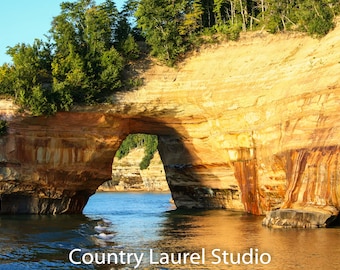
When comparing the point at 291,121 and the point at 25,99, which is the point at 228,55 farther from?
the point at 25,99

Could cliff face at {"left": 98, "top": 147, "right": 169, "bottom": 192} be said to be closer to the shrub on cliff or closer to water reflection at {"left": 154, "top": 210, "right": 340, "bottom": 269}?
the shrub on cliff

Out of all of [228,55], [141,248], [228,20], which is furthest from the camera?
[228,20]

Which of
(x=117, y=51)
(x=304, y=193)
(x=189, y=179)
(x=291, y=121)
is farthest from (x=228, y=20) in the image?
(x=304, y=193)

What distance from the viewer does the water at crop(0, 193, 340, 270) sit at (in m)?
16.7

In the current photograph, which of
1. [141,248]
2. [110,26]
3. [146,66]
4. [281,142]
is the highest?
[110,26]

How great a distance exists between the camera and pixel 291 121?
28.8m

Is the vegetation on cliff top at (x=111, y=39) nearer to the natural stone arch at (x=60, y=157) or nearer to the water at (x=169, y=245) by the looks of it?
the natural stone arch at (x=60, y=157)

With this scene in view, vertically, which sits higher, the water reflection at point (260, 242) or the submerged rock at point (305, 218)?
the submerged rock at point (305, 218)

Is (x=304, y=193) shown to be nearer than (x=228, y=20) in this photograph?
Yes

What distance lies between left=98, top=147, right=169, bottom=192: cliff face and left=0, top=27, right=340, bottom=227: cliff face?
48.6m

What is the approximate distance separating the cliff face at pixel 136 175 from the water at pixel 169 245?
59482 mm

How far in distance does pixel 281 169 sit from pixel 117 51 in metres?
15.7

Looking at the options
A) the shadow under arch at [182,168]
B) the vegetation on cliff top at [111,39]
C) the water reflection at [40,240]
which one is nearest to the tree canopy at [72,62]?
the vegetation on cliff top at [111,39]

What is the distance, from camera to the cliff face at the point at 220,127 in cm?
2780
